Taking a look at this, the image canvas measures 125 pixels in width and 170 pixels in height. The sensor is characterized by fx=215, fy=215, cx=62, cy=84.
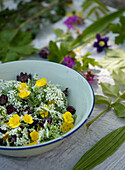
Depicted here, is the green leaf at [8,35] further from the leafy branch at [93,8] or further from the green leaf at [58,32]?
the leafy branch at [93,8]

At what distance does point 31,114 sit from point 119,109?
268 millimetres

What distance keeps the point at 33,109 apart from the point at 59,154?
13 centimetres

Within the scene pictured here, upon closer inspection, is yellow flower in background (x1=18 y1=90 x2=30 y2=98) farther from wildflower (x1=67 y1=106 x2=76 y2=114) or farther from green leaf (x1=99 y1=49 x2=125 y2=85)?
green leaf (x1=99 y1=49 x2=125 y2=85)

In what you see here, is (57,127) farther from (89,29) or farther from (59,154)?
(89,29)

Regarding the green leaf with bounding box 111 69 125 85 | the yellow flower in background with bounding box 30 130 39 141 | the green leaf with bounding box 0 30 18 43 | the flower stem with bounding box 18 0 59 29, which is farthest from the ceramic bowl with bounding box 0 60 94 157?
the flower stem with bounding box 18 0 59 29

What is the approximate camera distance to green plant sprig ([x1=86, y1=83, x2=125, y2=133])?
0.62 meters

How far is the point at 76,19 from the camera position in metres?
1.12

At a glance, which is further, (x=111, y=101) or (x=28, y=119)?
(x=111, y=101)

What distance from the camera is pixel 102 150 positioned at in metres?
0.52

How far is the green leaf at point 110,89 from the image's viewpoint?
685 mm

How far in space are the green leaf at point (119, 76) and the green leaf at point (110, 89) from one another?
0.04m

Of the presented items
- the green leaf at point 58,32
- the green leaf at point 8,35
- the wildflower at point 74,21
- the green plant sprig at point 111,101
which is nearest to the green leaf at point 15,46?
the green leaf at point 8,35

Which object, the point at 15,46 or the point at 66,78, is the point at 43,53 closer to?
the point at 15,46

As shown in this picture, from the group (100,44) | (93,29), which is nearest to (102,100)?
(100,44)
